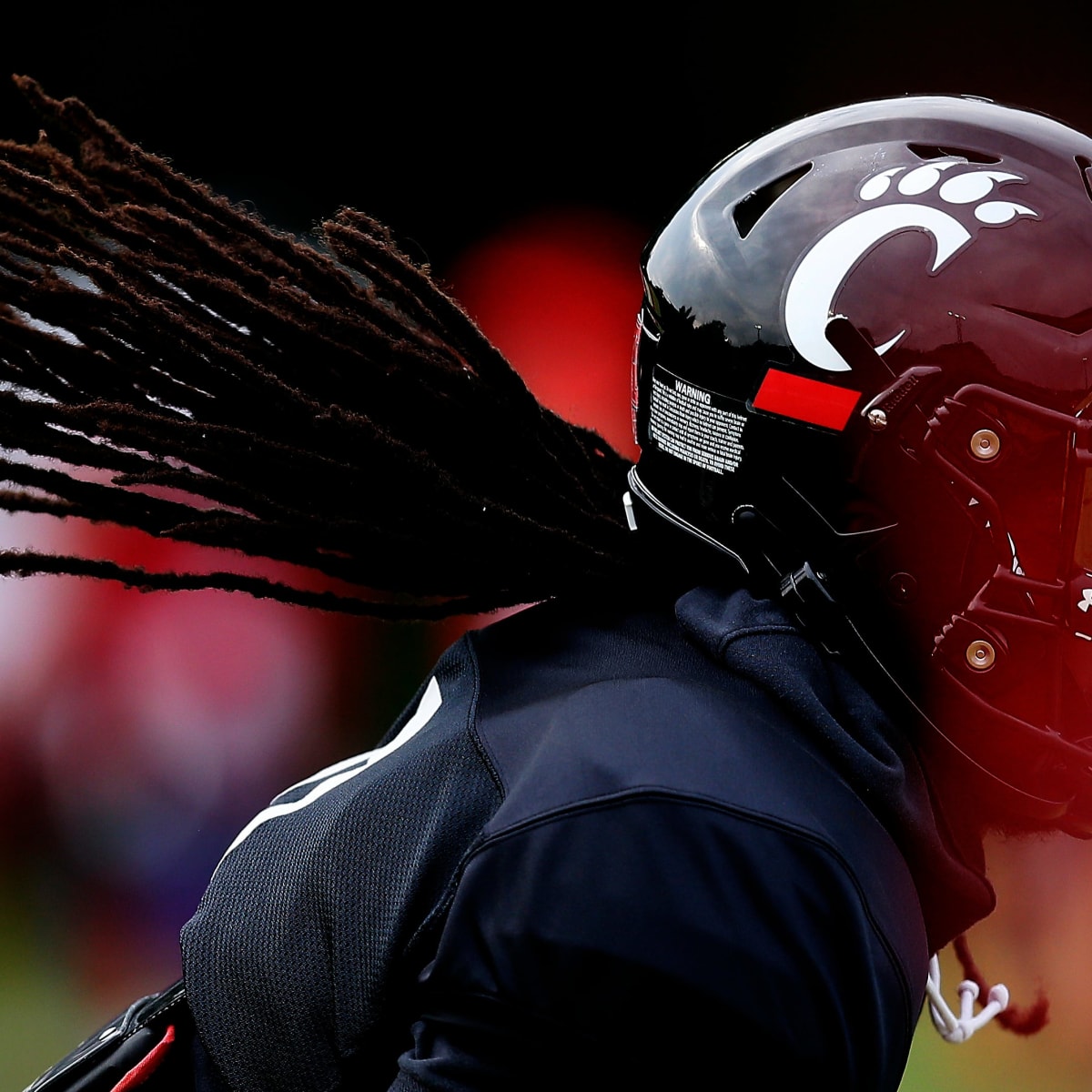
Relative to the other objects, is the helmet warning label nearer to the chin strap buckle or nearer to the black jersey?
the black jersey

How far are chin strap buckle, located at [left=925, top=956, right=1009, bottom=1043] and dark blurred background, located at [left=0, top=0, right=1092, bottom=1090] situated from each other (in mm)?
1765

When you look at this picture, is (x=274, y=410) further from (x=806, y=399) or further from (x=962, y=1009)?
(x=962, y=1009)

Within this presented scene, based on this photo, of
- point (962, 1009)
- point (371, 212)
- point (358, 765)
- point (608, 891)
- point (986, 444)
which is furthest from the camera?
point (371, 212)

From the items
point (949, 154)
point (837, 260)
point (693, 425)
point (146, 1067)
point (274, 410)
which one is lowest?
point (146, 1067)

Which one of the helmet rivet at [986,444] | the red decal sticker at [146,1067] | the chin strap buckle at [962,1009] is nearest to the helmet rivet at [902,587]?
the helmet rivet at [986,444]

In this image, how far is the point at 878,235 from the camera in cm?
116

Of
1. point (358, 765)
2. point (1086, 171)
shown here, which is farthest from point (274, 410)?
point (1086, 171)

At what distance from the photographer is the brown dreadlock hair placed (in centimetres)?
131

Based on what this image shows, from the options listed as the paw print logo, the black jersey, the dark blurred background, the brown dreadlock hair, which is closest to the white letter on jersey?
the black jersey

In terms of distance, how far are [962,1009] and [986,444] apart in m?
0.84

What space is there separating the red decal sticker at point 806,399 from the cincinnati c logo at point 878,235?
0.02 meters

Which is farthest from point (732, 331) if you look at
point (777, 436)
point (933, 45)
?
point (933, 45)

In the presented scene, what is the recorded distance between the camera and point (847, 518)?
1.17 m

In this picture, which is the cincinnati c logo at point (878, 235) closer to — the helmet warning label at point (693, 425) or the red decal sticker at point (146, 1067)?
the helmet warning label at point (693, 425)
